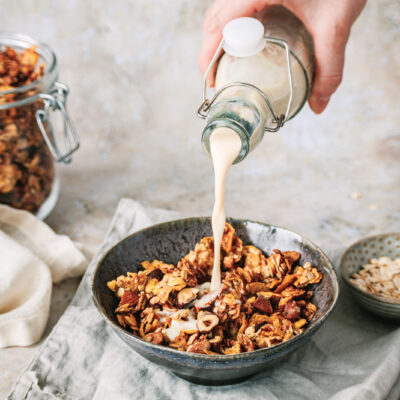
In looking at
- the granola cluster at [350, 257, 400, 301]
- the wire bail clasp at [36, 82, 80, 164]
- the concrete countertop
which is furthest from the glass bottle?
the concrete countertop

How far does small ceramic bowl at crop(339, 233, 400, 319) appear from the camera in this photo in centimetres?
107

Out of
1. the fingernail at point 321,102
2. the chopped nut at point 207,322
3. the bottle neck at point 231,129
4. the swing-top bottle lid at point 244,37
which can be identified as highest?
the swing-top bottle lid at point 244,37

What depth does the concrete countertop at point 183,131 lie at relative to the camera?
1.62m

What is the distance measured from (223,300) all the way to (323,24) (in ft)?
1.72

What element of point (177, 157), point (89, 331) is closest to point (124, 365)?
point (89, 331)

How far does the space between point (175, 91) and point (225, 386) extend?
1.20m

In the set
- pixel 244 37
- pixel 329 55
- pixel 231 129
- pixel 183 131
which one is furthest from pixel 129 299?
pixel 183 131

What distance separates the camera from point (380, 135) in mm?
1852

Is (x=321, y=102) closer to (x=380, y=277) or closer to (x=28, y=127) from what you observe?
(x=380, y=277)

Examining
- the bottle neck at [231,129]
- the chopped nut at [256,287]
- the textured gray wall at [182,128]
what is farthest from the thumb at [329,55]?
the textured gray wall at [182,128]

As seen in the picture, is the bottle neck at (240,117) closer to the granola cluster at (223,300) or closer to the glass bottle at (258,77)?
the glass bottle at (258,77)

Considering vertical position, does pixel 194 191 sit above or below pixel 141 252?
below

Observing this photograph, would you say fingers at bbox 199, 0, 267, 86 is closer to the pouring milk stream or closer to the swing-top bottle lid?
the pouring milk stream

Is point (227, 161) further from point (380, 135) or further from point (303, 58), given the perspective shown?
point (380, 135)
